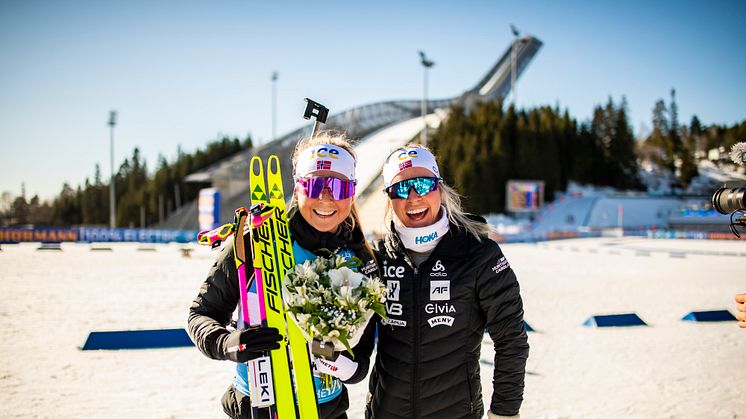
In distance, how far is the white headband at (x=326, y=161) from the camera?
2559mm

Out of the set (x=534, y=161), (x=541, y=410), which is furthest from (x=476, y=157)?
(x=541, y=410)

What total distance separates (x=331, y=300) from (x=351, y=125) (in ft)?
186

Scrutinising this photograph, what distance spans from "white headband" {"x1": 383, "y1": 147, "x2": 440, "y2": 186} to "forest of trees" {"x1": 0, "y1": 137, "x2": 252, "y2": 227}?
64858 millimetres

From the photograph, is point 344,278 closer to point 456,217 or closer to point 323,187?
point 323,187

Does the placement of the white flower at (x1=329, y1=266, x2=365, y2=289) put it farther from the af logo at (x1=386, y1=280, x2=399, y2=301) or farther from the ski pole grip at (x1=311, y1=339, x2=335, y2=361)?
the af logo at (x1=386, y1=280, x2=399, y2=301)

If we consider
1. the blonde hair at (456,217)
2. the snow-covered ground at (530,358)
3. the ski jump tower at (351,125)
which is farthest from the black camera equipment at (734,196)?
the ski jump tower at (351,125)

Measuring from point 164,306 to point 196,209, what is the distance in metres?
44.9

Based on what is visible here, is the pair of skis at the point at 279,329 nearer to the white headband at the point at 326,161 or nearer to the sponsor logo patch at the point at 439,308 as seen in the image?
the white headband at the point at 326,161

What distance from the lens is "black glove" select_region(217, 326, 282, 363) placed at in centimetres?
205

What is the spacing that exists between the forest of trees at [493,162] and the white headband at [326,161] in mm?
20871

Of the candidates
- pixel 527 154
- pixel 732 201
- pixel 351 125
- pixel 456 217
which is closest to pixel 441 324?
pixel 456 217

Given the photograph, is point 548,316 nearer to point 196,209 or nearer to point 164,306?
point 164,306

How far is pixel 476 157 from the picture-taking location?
4228cm

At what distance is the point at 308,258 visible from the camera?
248 centimetres
